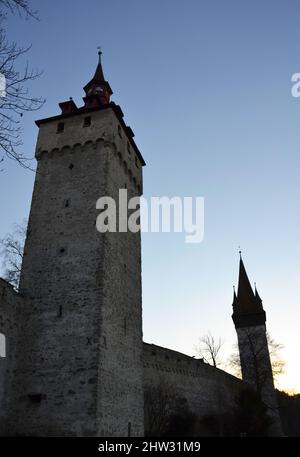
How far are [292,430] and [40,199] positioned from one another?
181 feet

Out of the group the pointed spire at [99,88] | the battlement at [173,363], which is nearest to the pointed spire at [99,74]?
A: the pointed spire at [99,88]

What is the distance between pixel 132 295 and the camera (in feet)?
56.5

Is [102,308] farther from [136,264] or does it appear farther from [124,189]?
[124,189]

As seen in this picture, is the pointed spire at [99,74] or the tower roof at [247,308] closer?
the pointed spire at [99,74]

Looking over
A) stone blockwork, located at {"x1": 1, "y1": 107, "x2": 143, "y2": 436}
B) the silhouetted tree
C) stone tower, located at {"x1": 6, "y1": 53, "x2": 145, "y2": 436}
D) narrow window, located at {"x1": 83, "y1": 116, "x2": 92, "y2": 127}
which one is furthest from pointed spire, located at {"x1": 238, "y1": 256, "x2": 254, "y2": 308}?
narrow window, located at {"x1": 83, "y1": 116, "x2": 92, "y2": 127}

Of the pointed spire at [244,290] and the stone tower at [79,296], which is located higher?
the pointed spire at [244,290]

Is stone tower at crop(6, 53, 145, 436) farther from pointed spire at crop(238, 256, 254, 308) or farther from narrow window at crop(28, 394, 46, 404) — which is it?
pointed spire at crop(238, 256, 254, 308)

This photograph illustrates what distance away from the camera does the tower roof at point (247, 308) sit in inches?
1684

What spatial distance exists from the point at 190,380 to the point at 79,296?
1598 centimetres

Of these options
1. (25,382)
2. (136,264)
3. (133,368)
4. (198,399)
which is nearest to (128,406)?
(133,368)

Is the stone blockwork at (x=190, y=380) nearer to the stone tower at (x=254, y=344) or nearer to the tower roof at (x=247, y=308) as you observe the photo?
the stone tower at (x=254, y=344)

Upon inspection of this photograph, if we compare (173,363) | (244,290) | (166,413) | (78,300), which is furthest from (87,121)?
(244,290)

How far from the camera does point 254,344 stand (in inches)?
1550

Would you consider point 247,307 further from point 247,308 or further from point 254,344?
point 254,344
